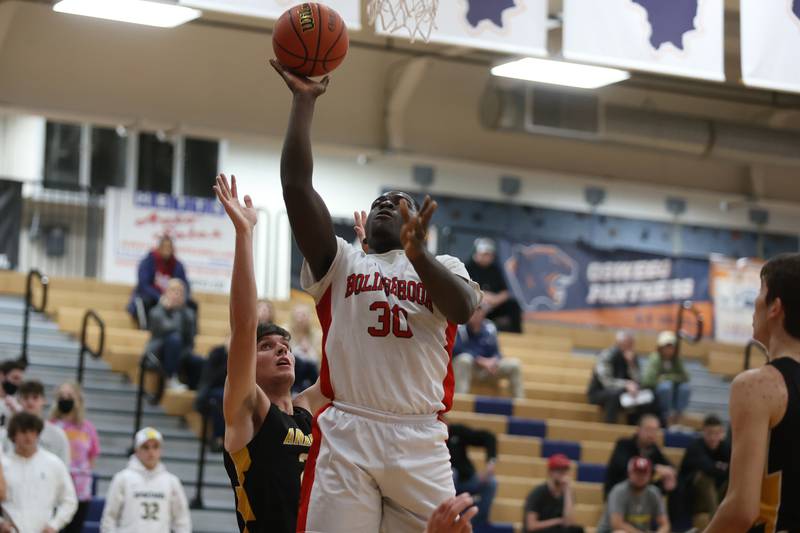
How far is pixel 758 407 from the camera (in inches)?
144

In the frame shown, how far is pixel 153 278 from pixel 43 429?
12.9 feet

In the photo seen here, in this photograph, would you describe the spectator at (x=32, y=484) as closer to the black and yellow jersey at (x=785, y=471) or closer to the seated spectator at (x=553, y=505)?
the seated spectator at (x=553, y=505)

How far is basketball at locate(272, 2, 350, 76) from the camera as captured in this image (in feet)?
14.6

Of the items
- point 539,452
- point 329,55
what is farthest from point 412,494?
point 539,452

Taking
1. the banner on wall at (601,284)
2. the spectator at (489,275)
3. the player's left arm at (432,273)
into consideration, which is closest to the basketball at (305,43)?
the player's left arm at (432,273)

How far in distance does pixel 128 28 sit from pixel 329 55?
384 inches

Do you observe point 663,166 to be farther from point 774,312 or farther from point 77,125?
point 774,312

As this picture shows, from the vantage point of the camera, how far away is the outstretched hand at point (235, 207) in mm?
4352

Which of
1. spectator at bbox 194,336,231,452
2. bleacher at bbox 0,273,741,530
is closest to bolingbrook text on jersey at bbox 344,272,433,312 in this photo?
spectator at bbox 194,336,231,452

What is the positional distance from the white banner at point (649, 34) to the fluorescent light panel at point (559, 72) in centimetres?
166

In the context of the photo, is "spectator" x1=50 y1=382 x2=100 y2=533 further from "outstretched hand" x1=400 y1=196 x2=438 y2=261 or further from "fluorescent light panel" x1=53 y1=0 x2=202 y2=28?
"outstretched hand" x1=400 y1=196 x2=438 y2=261

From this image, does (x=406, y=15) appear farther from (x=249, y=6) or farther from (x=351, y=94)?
(x=351, y=94)

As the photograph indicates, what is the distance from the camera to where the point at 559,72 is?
421 inches

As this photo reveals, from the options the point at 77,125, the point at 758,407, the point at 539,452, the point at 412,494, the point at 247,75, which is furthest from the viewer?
the point at 77,125
